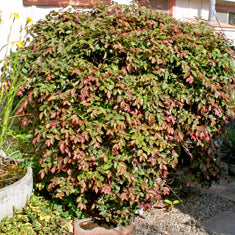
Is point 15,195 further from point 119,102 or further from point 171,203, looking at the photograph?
point 171,203

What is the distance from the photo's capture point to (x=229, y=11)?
8.28m

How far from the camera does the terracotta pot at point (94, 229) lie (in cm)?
299

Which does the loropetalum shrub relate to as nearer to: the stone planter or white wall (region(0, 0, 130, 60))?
the stone planter

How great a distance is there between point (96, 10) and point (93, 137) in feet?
5.76

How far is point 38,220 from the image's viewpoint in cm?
297

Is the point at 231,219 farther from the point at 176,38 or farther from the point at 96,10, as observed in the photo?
the point at 96,10

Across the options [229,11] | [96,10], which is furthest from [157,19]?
[229,11]

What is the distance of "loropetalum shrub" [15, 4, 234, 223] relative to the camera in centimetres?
285

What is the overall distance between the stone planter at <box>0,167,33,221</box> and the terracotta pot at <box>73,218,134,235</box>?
2.07 ft

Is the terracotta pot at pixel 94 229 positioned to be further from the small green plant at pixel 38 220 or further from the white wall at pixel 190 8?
the white wall at pixel 190 8

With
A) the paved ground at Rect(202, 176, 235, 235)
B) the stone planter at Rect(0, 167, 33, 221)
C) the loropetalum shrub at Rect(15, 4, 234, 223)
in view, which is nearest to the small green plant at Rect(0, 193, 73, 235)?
the stone planter at Rect(0, 167, 33, 221)

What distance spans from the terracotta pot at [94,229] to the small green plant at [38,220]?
115 mm

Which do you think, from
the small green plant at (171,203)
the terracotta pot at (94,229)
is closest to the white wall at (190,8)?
the small green plant at (171,203)

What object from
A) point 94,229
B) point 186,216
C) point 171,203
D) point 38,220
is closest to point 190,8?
point 171,203
